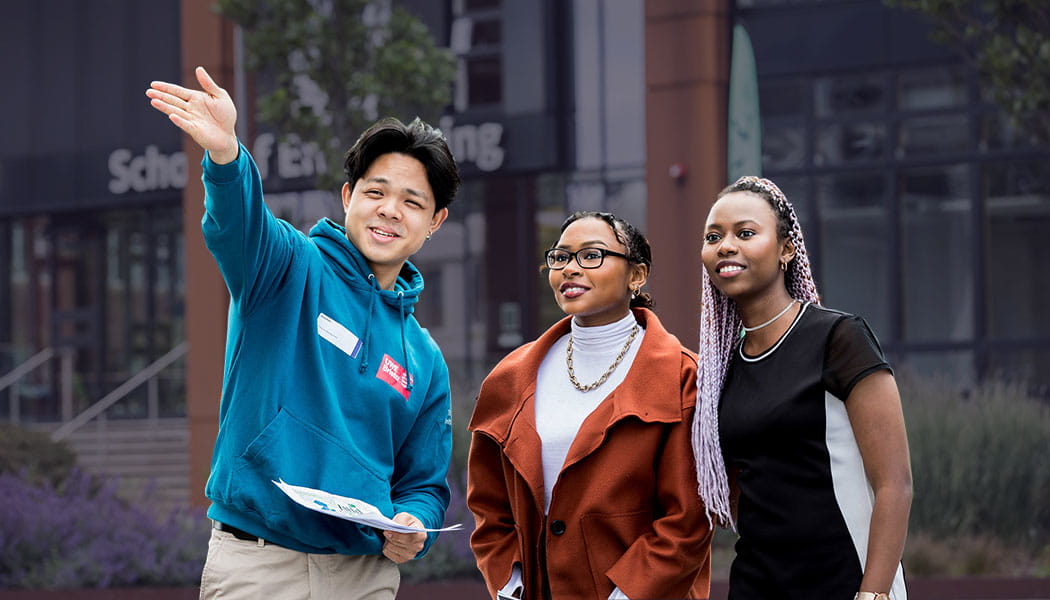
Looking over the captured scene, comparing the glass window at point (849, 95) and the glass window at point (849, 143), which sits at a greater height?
the glass window at point (849, 95)

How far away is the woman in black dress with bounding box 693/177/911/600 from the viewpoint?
10.9 feet

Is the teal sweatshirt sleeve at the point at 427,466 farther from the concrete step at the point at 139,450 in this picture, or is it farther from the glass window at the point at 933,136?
the concrete step at the point at 139,450

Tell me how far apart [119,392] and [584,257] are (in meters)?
17.7

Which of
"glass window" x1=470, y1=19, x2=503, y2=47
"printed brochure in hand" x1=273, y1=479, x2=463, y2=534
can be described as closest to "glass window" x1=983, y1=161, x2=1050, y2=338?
"glass window" x1=470, y1=19, x2=503, y2=47

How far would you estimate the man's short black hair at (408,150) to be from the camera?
3752mm

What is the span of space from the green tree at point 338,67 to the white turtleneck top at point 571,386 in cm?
994

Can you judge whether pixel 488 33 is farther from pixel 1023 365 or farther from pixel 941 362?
pixel 1023 365

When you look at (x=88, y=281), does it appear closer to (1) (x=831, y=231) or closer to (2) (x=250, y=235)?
(1) (x=831, y=231)

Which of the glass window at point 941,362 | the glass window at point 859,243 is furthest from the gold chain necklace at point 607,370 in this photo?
the glass window at point 859,243

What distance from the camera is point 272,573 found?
3451 millimetres

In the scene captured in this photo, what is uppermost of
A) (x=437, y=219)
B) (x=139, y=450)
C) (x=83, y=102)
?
(x=83, y=102)

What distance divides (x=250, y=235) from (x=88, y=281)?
21009 mm

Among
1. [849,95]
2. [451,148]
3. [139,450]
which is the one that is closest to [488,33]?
[451,148]

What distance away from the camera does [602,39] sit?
53.5 feet
